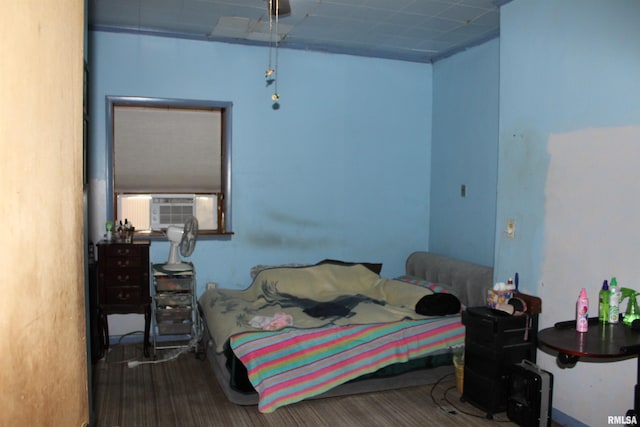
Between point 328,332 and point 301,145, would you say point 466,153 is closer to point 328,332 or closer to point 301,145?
point 301,145

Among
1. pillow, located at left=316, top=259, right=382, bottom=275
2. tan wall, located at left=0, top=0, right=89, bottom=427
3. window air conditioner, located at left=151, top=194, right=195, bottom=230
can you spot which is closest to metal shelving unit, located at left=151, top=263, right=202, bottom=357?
window air conditioner, located at left=151, top=194, right=195, bottom=230

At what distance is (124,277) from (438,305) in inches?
104

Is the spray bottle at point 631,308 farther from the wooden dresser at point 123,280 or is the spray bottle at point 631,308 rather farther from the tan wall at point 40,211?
the wooden dresser at point 123,280

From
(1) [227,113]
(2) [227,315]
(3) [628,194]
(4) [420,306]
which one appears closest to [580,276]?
(3) [628,194]

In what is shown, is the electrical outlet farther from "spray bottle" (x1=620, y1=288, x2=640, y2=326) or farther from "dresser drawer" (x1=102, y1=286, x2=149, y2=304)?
"dresser drawer" (x1=102, y1=286, x2=149, y2=304)

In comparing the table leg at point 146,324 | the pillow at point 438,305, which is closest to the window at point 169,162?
the table leg at point 146,324

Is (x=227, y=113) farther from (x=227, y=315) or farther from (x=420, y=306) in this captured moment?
(x=420, y=306)

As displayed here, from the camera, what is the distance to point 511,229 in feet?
12.7

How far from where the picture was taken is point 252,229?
528 cm

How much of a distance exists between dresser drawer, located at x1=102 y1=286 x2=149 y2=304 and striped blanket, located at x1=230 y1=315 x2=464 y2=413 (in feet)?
4.35

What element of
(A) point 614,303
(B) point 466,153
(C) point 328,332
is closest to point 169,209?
(C) point 328,332

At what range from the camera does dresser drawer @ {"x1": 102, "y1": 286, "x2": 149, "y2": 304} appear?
14.9 ft

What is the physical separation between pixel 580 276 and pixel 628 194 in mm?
590

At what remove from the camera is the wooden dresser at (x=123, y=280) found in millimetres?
4520
